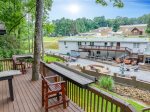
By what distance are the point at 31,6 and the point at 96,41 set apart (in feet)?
59.3

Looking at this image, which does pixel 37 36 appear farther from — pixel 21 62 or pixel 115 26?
pixel 115 26

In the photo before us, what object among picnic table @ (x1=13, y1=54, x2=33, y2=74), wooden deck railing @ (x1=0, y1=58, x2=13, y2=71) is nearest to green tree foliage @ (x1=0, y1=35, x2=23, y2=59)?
wooden deck railing @ (x1=0, y1=58, x2=13, y2=71)

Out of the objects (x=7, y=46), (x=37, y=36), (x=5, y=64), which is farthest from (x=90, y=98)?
(x=7, y=46)

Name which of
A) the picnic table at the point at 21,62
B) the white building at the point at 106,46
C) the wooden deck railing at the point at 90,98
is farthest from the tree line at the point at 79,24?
the wooden deck railing at the point at 90,98

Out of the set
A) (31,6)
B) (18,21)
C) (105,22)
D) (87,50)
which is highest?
(105,22)

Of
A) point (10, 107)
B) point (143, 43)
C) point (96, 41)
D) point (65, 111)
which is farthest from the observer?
point (96, 41)

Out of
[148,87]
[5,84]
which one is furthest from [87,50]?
[5,84]

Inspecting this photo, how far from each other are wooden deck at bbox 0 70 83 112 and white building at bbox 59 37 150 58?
78.4ft

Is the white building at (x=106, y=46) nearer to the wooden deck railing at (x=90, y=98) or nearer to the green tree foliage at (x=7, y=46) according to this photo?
the green tree foliage at (x=7, y=46)

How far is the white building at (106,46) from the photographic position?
2745cm

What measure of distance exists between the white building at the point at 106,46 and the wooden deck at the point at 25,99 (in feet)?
78.4

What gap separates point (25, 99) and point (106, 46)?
25761 mm

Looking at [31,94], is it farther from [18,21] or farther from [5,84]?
[18,21]

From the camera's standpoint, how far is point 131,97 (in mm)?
11602
